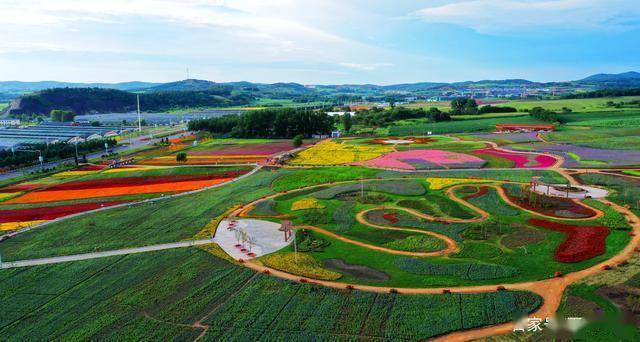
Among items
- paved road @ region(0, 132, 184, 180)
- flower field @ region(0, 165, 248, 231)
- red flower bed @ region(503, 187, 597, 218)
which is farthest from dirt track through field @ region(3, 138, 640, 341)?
paved road @ region(0, 132, 184, 180)

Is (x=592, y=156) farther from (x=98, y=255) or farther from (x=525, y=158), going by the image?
(x=98, y=255)

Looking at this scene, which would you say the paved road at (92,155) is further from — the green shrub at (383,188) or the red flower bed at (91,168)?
the green shrub at (383,188)

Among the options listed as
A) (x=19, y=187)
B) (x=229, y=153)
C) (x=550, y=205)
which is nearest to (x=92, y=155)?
(x=229, y=153)

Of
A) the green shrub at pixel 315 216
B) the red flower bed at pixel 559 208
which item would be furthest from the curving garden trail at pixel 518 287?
the green shrub at pixel 315 216

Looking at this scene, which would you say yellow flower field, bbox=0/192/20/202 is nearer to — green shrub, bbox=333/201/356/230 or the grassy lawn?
the grassy lawn

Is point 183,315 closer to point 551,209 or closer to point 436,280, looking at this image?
point 436,280

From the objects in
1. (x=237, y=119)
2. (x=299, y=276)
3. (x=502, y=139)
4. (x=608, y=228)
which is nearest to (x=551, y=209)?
(x=608, y=228)
